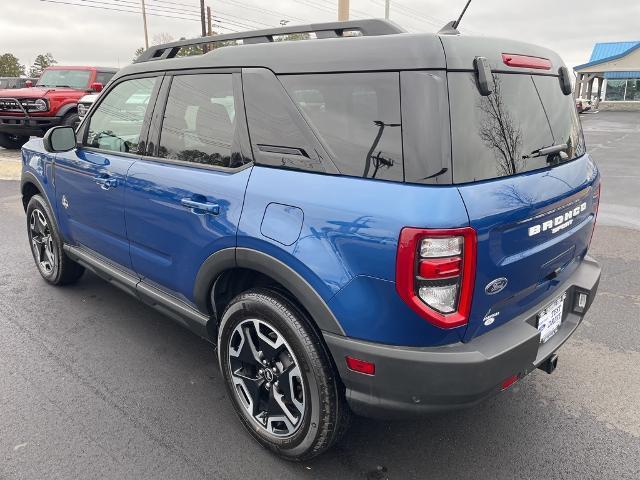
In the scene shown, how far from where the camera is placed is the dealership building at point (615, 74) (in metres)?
37.9

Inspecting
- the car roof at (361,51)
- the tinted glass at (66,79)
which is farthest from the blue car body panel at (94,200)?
the tinted glass at (66,79)

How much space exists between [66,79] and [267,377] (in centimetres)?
1307

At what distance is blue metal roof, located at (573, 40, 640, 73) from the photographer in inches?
1483

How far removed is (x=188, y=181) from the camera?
2.59m

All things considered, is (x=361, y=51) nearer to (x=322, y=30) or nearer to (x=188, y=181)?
(x=322, y=30)

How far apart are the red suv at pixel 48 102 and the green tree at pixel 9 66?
65159 millimetres

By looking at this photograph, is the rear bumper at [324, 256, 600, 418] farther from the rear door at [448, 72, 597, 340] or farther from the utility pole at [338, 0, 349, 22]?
the utility pole at [338, 0, 349, 22]

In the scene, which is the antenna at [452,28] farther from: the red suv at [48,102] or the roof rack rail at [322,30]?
the red suv at [48,102]

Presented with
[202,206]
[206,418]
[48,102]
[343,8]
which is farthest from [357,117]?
[343,8]

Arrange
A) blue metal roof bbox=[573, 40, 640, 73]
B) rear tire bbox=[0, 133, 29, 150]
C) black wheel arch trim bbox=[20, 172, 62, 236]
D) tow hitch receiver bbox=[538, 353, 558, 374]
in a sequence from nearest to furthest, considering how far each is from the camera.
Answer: tow hitch receiver bbox=[538, 353, 558, 374] → black wheel arch trim bbox=[20, 172, 62, 236] → rear tire bbox=[0, 133, 29, 150] → blue metal roof bbox=[573, 40, 640, 73]

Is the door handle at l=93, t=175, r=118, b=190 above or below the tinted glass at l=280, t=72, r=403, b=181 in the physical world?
below

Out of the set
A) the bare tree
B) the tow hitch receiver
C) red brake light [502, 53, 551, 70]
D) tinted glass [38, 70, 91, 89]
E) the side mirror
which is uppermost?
tinted glass [38, 70, 91, 89]

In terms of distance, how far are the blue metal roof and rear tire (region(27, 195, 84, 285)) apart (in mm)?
43433

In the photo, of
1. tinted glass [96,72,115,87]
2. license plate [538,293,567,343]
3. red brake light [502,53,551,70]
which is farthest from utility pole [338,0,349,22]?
license plate [538,293,567,343]
